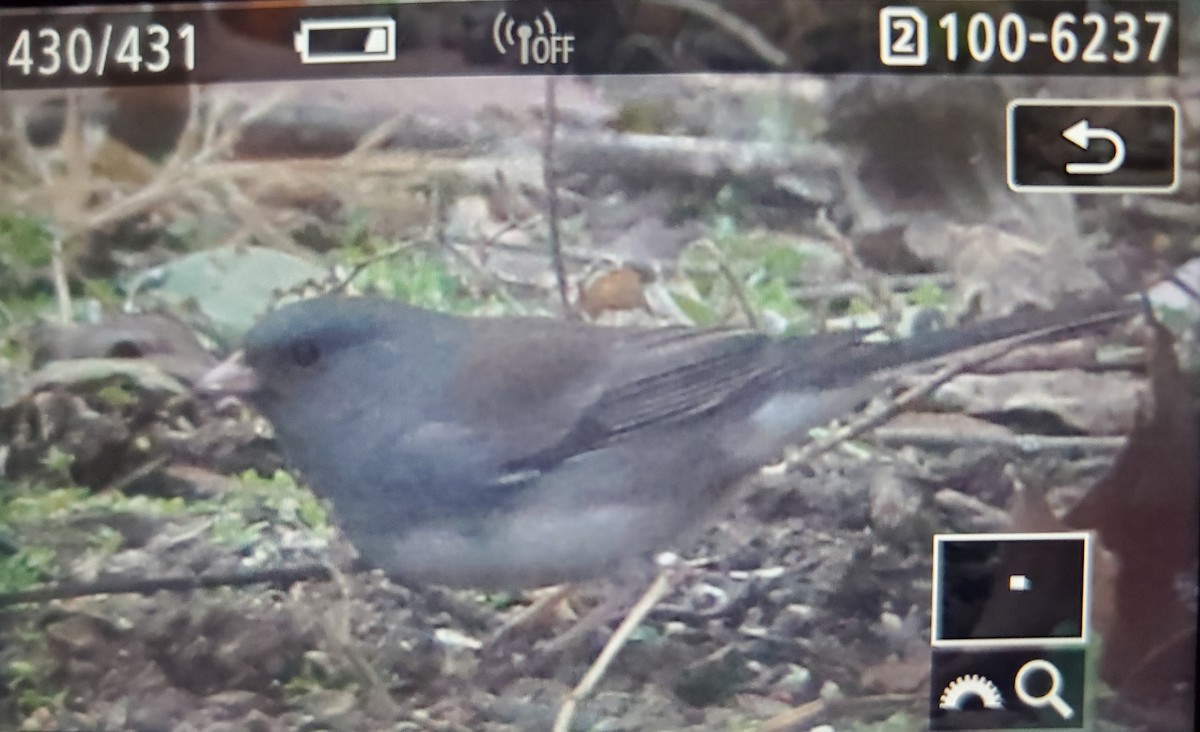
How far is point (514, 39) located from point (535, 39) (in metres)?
0.01

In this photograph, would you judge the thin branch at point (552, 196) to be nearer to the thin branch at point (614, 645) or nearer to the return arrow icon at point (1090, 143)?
the thin branch at point (614, 645)

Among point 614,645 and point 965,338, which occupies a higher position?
point 965,338

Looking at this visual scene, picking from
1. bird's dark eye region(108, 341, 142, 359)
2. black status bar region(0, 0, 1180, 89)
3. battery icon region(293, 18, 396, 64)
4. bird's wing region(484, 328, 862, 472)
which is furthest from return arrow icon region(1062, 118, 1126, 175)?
bird's dark eye region(108, 341, 142, 359)

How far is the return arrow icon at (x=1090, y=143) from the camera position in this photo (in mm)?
609

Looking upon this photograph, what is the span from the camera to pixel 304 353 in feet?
2.02

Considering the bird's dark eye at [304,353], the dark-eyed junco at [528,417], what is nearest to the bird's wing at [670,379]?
the dark-eyed junco at [528,417]

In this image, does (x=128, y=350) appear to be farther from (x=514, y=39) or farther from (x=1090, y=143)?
(x=1090, y=143)

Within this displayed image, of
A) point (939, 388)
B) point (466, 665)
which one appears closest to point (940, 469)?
point (939, 388)

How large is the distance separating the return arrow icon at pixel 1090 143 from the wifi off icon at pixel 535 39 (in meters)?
0.28

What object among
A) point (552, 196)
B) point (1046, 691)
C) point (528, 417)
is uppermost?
point (552, 196)

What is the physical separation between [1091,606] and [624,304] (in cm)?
31

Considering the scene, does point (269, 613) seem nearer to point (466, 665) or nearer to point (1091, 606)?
point (466, 665)

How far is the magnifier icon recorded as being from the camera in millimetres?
618

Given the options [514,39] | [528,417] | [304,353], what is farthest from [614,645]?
[514,39]
